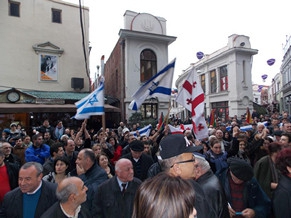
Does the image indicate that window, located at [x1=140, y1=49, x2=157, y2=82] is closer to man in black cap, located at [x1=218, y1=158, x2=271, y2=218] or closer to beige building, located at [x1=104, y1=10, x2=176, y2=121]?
beige building, located at [x1=104, y1=10, x2=176, y2=121]

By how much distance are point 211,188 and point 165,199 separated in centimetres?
148

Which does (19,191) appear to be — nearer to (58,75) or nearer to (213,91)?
(58,75)

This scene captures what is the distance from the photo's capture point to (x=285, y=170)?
3.00m

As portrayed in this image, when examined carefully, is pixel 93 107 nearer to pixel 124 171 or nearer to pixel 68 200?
pixel 124 171

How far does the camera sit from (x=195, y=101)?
5.96m

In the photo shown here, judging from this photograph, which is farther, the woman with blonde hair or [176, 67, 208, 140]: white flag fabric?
[176, 67, 208, 140]: white flag fabric

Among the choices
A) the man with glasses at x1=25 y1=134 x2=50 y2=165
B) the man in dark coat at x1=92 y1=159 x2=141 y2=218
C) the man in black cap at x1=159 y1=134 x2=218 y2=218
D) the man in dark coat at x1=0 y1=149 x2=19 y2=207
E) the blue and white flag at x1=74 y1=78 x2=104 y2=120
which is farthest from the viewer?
the blue and white flag at x1=74 y1=78 x2=104 y2=120

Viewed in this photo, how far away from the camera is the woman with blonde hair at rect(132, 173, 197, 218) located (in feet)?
4.04

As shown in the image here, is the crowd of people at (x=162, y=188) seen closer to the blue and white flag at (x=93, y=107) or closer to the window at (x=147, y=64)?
the blue and white flag at (x=93, y=107)

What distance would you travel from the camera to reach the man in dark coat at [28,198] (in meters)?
3.05

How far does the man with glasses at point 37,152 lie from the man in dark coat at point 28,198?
297cm

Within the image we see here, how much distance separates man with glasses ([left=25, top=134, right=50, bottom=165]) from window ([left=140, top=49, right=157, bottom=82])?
13.9 m

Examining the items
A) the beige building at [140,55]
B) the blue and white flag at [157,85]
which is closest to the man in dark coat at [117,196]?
the blue and white flag at [157,85]

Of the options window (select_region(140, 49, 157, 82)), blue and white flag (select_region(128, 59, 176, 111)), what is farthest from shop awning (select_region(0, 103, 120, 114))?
blue and white flag (select_region(128, 59, 176, 111))
